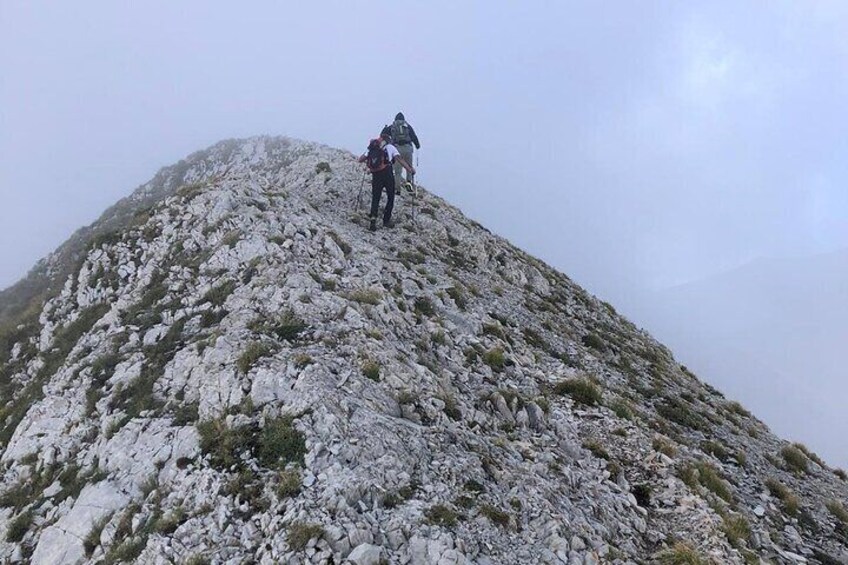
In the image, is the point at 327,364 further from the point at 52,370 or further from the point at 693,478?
the point at 52,370

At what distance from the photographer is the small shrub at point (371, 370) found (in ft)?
47.9

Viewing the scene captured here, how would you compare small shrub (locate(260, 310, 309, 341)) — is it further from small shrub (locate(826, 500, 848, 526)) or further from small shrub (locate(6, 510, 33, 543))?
small shrub (locate(826, 500, 848, 526))

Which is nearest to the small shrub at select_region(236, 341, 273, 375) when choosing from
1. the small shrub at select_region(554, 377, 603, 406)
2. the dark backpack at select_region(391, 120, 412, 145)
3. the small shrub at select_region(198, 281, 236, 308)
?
the small shrub at select_region(198, 281, 236, 308)

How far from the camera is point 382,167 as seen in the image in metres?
25.6

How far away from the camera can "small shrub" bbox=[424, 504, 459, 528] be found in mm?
10625

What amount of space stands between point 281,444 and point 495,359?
8241mm

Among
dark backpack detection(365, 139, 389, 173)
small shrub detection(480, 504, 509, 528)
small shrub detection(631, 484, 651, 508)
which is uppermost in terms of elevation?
dark backpack detection(365, 139, 389, 173)

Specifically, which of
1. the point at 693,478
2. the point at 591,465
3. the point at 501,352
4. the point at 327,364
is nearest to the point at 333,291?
the point at 327,364

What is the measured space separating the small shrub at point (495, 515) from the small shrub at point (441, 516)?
67 cm

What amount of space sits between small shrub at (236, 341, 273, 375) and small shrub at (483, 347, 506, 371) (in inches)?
275

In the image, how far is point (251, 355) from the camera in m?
14.6

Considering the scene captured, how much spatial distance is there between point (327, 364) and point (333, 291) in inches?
178

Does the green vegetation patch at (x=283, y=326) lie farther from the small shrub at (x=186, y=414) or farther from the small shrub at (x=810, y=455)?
the small shrub at (x=810, y=455)

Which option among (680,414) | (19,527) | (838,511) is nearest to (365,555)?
(19,527)
